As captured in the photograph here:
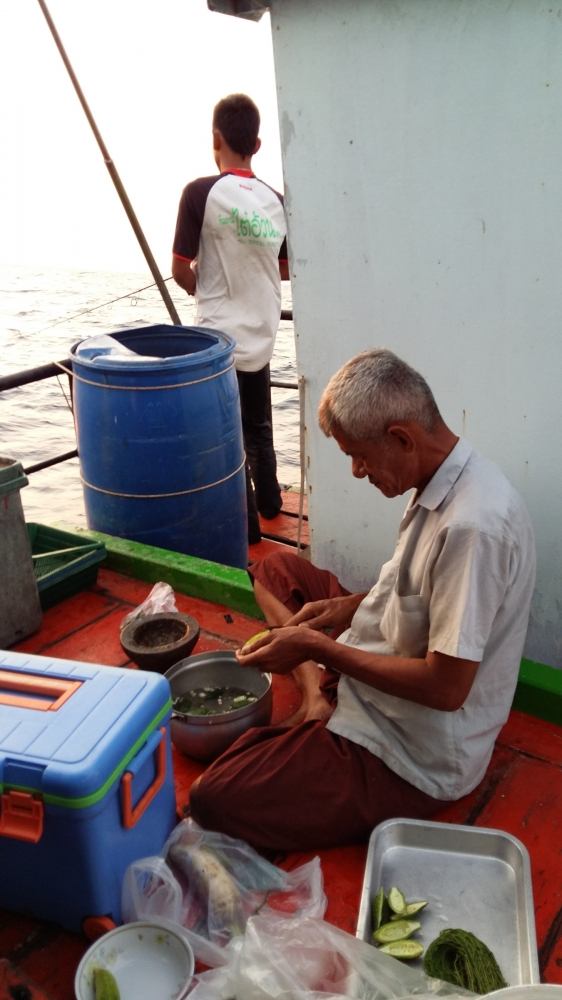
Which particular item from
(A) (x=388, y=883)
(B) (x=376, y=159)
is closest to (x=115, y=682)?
(A) (x=388, y=883)

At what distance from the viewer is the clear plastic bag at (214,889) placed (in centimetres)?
194

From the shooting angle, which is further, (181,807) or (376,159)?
(376,159)

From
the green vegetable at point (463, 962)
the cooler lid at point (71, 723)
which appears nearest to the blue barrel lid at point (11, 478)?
the cooler lid at point (71, 723)

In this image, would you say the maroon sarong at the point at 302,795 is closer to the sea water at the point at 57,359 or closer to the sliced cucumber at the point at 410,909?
the sliced cucumber at the point at 410,909

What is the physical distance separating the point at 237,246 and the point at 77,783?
3.16m

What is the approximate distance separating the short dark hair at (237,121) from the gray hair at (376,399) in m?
2.59

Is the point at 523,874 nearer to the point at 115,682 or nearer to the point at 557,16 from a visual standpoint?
the point at 115,682

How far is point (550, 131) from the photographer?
88.8 inches

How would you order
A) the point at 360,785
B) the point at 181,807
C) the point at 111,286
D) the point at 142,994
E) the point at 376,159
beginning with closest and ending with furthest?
the point at 142,994, the point at 360,785, the point at 181,807, the point at 376,159, the point at 111,286

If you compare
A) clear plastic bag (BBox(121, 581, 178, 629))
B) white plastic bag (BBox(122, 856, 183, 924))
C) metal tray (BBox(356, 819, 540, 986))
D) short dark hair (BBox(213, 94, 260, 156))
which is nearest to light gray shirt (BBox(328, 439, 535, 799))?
metal tray (BBox(356, 819, 540, 986))

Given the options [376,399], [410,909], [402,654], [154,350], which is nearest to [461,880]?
[410,909]

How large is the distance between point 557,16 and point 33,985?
2.83m

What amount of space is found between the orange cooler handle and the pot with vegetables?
0.39 metres

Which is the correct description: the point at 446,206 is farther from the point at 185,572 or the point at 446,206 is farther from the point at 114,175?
the point at 114,175
